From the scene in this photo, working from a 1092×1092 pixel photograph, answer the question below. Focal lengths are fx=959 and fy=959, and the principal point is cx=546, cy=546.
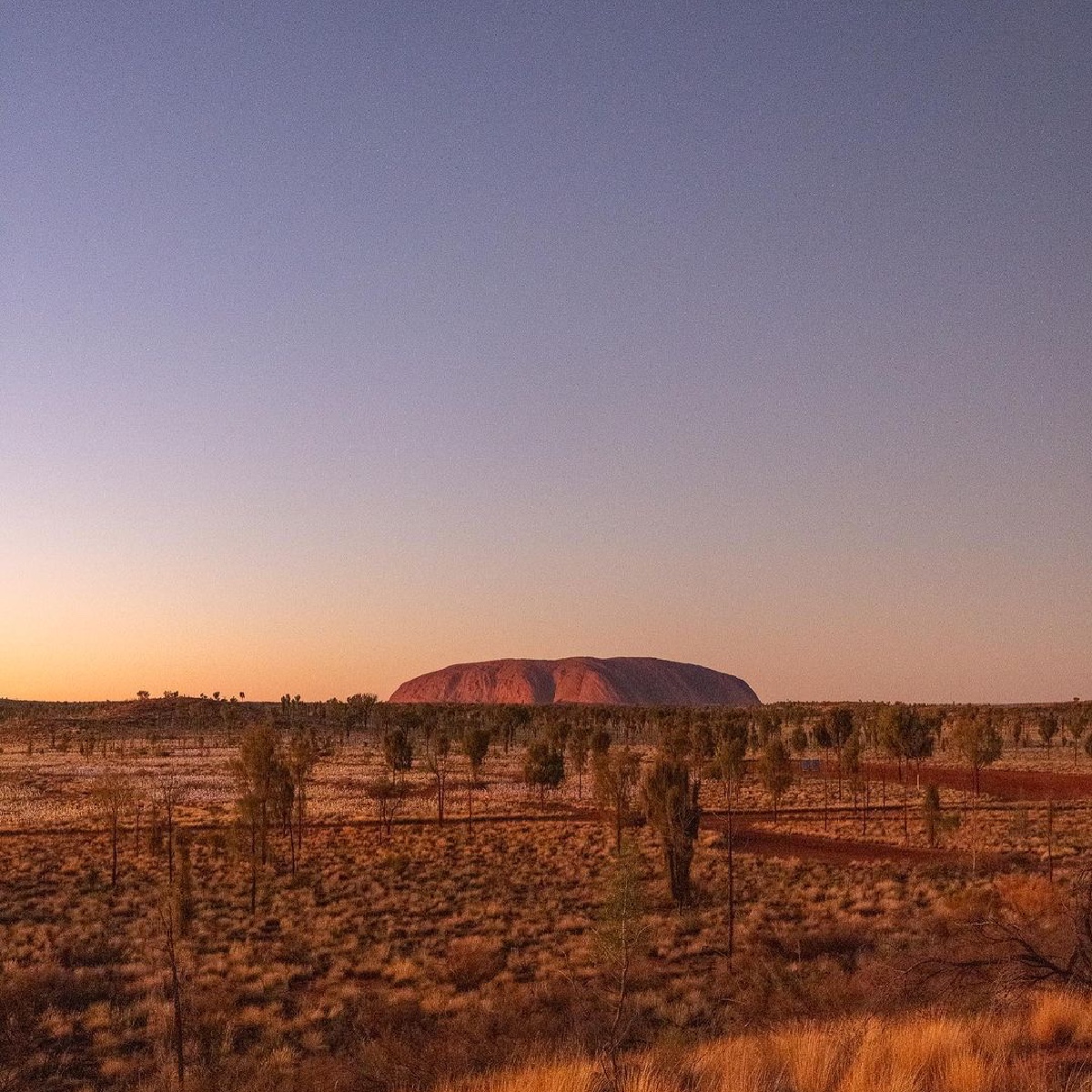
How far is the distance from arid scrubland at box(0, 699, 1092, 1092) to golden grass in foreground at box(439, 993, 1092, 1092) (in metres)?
0.05

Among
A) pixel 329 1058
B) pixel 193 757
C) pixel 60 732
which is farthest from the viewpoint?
pixel 60 732

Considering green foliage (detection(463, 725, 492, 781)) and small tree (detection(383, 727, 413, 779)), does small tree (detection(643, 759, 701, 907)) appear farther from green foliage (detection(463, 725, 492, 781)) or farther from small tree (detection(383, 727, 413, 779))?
small tree (detection(383, 727, 413, 779))

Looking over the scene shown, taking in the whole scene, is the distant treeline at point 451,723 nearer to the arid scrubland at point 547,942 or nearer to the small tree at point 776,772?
the small tree at point 776,772

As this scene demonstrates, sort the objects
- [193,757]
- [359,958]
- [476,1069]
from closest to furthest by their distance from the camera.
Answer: [476,1069] → [359,958] → [193,757]

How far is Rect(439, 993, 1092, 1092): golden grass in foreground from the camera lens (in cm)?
888

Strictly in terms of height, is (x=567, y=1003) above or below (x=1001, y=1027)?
below

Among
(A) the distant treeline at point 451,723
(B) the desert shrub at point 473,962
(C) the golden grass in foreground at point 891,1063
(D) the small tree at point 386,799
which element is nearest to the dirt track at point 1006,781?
(A) the distant treeline at point 451,723

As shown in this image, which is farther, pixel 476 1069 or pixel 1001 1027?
pixel 476 1069

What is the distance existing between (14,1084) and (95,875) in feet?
84.2

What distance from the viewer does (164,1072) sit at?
1731 cm

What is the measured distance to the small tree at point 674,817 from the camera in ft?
116

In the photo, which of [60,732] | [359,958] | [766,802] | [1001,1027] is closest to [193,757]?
[60,732]

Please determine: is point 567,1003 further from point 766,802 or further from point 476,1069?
point 766,802

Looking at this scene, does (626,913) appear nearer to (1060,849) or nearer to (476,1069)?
(476,1069)
